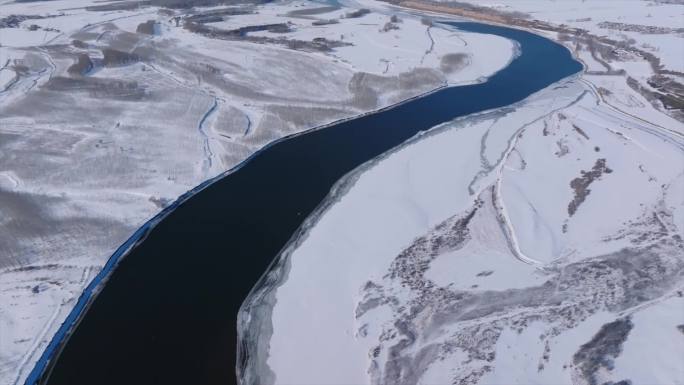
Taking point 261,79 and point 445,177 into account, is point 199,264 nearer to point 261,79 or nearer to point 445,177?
point 445,177

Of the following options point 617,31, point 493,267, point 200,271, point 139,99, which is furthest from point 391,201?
point 617,31

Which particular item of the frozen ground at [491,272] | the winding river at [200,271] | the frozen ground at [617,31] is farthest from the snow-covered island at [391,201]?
the winding river at [200,271]

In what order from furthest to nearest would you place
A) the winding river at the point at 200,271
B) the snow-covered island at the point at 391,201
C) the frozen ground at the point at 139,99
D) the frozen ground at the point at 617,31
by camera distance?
the frozen ground at the point at 617,31 → the frozen ground at the point at 139,99 → the snow-covered island at the point at 391,201 → the winding river at the point at 200,271

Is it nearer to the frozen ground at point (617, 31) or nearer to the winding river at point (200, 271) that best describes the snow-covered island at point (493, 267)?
the winding river at point (200, 271)

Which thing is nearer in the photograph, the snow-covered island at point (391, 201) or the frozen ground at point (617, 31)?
the snow-covered island at point (391, 201)

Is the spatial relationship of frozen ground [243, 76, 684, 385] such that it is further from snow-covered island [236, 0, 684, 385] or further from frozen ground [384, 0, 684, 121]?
frozen ground [384, 0, 684, 121]

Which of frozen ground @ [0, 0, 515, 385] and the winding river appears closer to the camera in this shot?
the winding river

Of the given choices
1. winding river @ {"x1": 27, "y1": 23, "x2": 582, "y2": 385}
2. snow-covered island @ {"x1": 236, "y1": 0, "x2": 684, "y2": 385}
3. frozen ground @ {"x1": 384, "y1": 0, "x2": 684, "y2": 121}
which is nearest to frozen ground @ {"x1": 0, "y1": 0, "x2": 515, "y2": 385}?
winding river @ {"x1": 27, "y1": 23, "x2": 582, "y2": 385}

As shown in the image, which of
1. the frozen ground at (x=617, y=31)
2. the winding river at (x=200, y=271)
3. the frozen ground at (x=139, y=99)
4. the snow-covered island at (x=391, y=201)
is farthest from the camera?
the frozen ground at (x=617, y=31)
